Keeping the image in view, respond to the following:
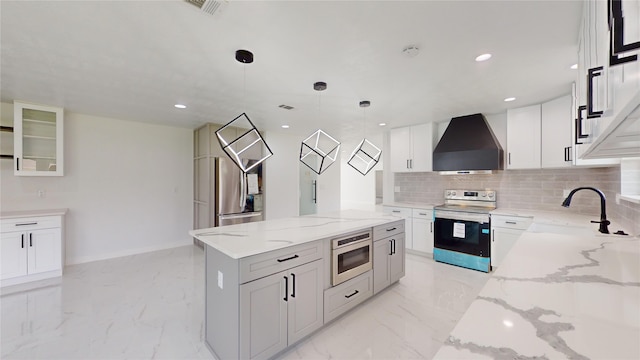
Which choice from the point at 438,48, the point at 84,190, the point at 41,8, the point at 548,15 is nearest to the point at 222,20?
the point at 41,8

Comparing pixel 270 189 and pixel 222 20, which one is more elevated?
pixel 222 20

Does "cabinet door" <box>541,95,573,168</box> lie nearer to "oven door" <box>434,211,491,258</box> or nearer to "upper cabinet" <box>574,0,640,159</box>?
"oven door" <box>434,211,491,258</box>

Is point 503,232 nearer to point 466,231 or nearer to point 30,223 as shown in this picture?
point 466,231

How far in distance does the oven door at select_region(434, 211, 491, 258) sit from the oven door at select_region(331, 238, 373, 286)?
1.98m

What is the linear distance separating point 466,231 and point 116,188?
605 cm

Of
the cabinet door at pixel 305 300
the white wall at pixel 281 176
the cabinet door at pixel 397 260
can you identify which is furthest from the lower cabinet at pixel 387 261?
the white wall at pixel 281 176

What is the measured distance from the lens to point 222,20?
172 cm

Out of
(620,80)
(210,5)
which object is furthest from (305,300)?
(210,5)

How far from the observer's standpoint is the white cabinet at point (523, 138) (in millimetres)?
3482

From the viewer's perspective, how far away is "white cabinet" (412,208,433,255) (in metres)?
4.33

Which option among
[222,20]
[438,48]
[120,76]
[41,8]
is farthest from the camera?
[120,76]

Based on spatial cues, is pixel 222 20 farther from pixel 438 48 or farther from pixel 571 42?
pixel 571 42

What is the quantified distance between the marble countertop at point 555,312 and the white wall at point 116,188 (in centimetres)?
554

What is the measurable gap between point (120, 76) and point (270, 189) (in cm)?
347
